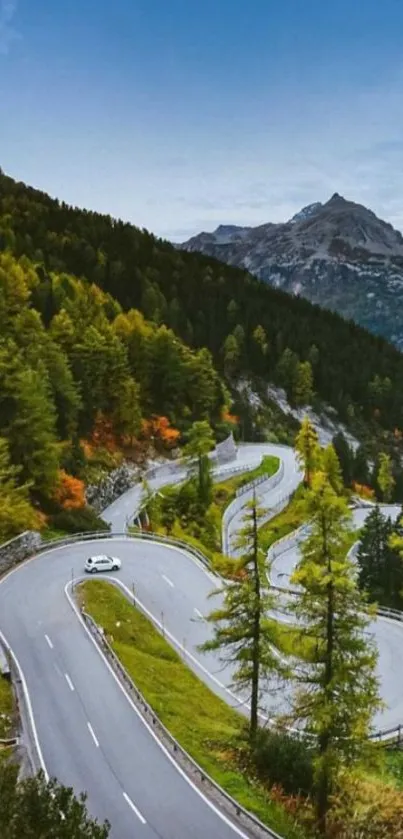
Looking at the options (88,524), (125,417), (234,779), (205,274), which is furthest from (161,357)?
(205,274)

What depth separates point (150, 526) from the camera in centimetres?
5862

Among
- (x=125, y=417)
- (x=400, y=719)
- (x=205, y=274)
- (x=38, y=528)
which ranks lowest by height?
(x=400, y=719)

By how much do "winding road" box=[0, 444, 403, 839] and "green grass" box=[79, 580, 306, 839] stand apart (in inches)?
40.4

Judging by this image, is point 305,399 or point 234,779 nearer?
point 234,779

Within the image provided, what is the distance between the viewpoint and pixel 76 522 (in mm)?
51719

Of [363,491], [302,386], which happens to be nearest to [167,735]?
[363,491]

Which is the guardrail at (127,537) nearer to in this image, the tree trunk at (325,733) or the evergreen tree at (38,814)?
the tree trunk at (325,733)

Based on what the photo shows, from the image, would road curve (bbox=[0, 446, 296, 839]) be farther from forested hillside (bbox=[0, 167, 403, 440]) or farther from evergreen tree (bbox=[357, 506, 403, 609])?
forested hillside (bbox=[0, 167, 403, 440])

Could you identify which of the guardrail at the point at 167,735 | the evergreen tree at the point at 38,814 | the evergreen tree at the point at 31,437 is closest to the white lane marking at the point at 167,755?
the guardrail at the point at 167,735

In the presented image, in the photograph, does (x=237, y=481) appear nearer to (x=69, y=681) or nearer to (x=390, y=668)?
(x=390, y=668)

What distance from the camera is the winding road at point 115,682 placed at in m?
21.8

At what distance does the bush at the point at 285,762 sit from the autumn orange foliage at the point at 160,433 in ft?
174

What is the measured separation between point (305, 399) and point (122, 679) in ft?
322

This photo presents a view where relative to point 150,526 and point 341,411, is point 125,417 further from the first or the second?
point 341,411
